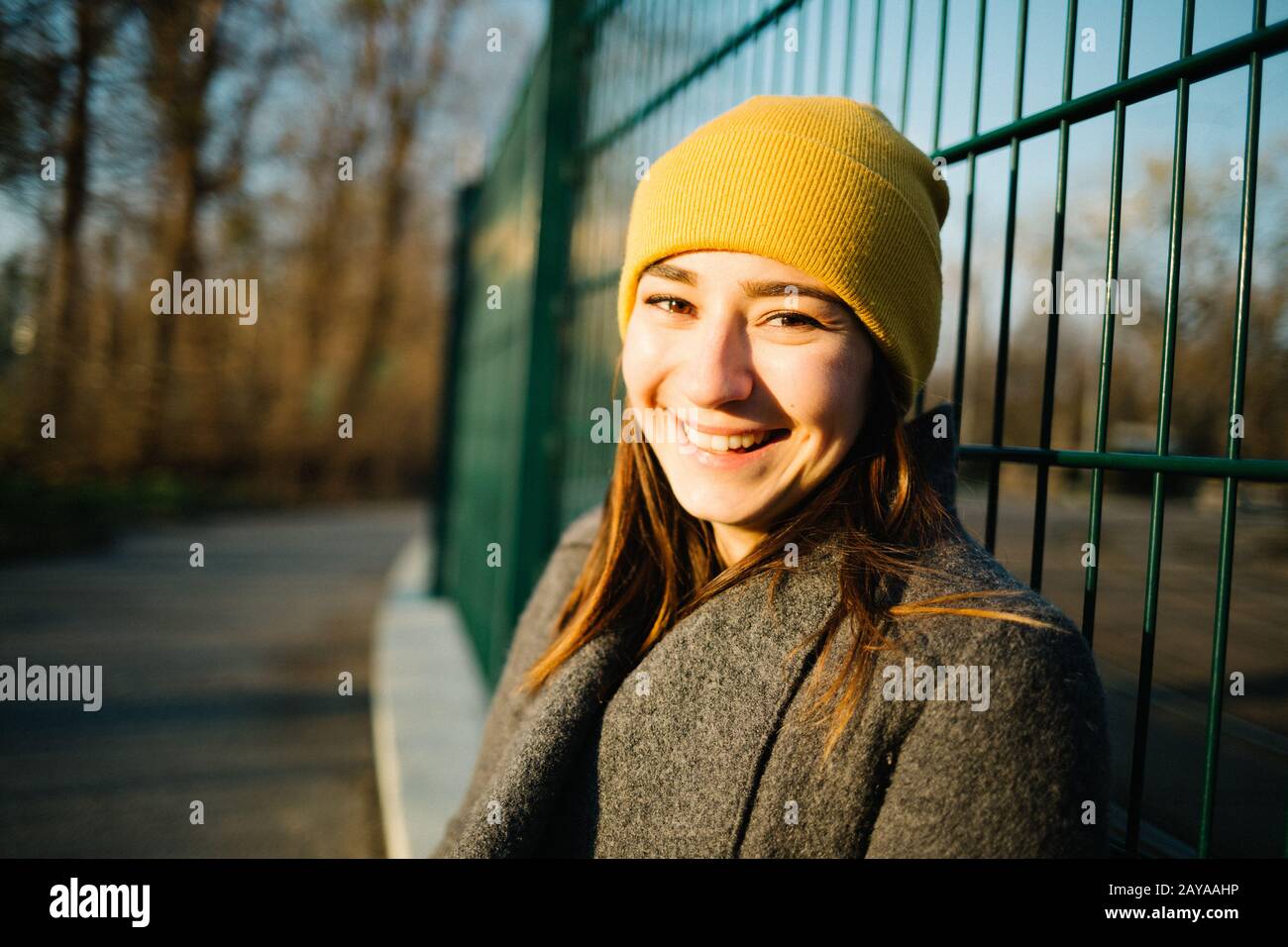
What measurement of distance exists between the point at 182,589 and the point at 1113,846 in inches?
330

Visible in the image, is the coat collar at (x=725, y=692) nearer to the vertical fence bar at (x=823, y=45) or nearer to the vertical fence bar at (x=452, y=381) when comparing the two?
the vertical fence bar at (x=823, y=45)

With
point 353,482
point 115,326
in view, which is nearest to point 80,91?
point 115,326

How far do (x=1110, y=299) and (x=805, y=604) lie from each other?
65cm

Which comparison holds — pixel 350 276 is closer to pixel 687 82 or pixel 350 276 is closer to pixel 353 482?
pixel 353 482

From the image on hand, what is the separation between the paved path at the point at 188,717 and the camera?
377 cm

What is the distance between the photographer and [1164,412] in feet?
4.25

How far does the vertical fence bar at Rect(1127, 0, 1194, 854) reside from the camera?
1.26 m

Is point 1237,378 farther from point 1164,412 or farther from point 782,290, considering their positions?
point 782,290

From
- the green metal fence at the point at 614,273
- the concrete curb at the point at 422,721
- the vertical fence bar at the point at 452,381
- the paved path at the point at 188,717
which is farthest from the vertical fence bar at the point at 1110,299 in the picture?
the vertical fence bar at the point at 452,381

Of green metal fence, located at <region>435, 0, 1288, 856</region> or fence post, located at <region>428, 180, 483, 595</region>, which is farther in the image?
fence post, located at <region>428, 180, 483, 595</region>

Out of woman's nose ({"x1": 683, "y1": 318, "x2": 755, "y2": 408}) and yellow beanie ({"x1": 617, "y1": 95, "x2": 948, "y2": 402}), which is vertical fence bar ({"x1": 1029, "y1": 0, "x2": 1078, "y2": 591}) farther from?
woman's nose ({"x1": 683, "y1": 318, "x2": 755, "y2": 408})

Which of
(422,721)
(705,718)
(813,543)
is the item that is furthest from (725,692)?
(422,721)

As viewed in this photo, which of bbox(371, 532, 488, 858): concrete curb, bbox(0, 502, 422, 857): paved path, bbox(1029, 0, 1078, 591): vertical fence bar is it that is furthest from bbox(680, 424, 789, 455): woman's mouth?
bbox(0, 502, 422, 857): paved path

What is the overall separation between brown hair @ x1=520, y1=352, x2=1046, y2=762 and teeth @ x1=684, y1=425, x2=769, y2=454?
15 cm
